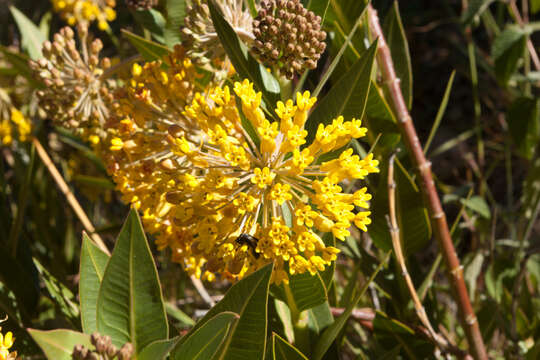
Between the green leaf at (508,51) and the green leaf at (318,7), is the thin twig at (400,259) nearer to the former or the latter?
the green leaf at (318,7)

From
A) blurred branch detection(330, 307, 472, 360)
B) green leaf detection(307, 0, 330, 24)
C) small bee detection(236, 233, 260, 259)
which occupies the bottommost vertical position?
blurred branch detection(330, 307, 472, 360)

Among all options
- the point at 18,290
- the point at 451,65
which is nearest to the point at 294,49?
the point at 18,290

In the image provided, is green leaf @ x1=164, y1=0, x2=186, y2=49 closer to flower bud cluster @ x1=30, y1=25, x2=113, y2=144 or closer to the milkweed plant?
the milkweed plant

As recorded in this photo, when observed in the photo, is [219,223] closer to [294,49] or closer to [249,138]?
[249,138]

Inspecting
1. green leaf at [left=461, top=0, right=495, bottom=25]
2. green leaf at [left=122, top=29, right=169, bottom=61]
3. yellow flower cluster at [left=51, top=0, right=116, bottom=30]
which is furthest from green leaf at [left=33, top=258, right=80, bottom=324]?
green leaf at [left=461, top=0, right=495, bottom=25]

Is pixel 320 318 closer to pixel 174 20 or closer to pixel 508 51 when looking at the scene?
pixel 174 20

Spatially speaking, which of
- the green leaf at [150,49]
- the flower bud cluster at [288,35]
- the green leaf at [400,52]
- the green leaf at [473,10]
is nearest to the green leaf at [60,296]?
the green leaf at [150,49]

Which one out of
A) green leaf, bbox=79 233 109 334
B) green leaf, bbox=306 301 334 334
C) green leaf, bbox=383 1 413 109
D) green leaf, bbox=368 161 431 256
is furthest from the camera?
green leaf, bbox=383 1 413 109
